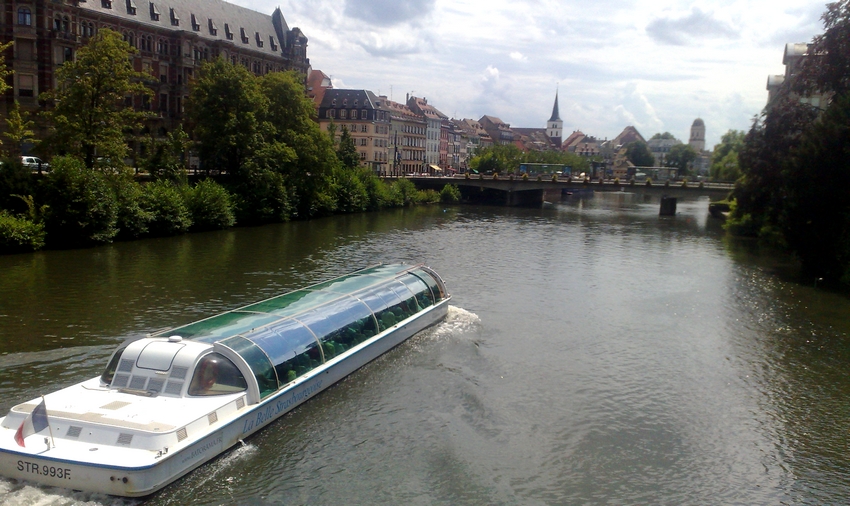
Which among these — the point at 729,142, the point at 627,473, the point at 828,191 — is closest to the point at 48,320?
the point at 627,473

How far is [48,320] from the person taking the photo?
72.4ft

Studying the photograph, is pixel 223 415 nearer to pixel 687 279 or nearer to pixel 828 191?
pixel 687 279

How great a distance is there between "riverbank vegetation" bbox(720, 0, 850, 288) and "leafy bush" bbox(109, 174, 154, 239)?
115ft

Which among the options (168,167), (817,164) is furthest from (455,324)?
(168,167)

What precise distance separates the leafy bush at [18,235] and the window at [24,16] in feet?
91.2

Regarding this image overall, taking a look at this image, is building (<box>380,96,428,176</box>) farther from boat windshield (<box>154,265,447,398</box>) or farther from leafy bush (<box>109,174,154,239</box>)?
boat windshield (<box>154,265,447,398</box>)

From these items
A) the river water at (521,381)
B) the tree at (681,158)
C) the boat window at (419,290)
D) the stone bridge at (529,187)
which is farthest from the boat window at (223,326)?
the tree at (681,158)

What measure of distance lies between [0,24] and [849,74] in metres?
57.7

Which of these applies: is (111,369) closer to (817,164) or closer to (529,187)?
(817,164)

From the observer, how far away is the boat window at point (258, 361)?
45.9ft

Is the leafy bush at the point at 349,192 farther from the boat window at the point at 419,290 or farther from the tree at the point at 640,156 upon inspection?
the tree at the point at 640,156

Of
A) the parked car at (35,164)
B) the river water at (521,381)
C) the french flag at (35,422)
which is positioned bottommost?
the river water at (521,381)

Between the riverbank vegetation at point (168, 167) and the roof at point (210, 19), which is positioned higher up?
the roof at point (210, 19)

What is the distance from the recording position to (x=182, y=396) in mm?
12906
